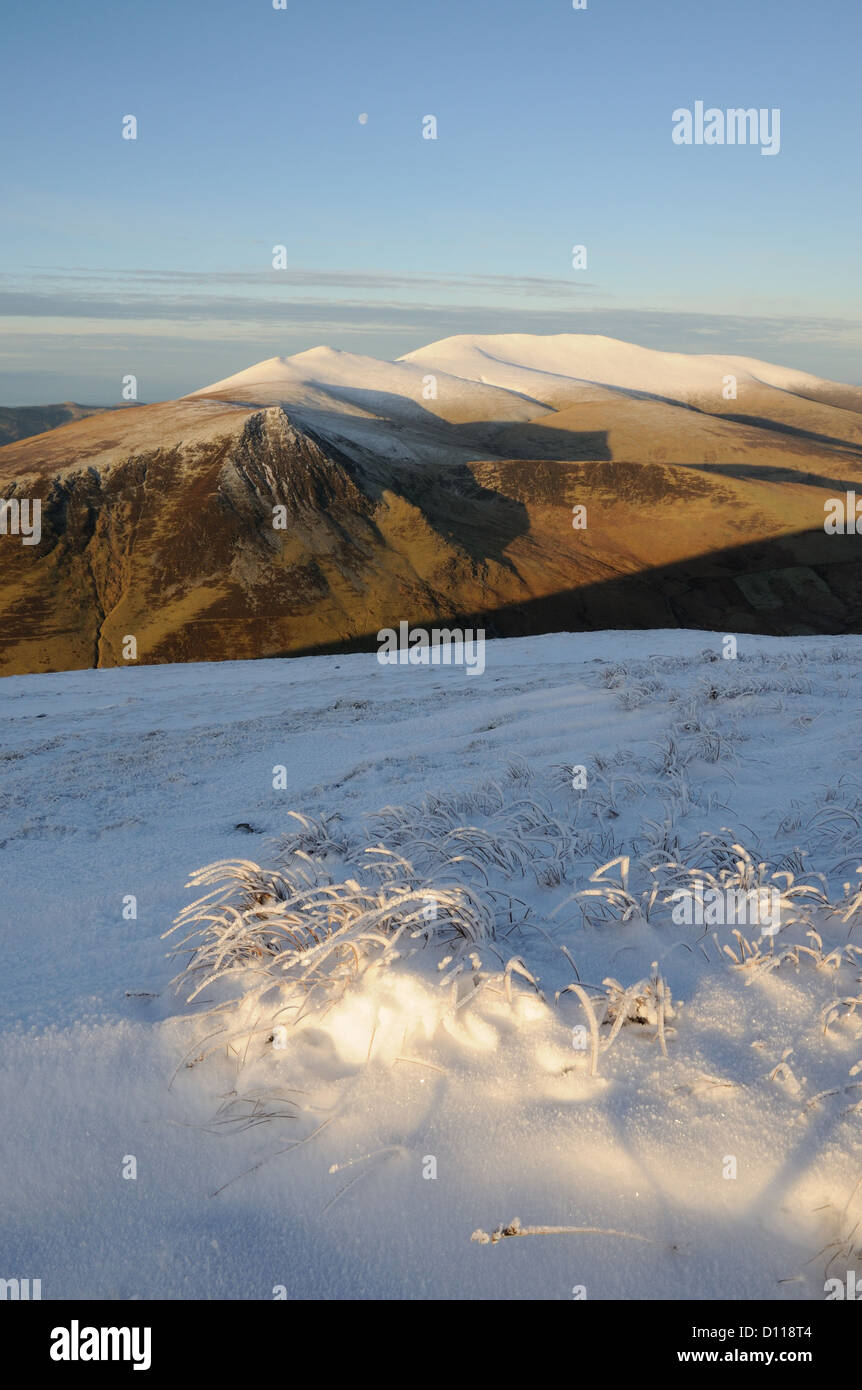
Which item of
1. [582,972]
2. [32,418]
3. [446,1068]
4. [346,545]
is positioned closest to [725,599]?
[346,545]

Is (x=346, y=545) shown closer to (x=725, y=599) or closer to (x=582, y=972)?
(x=725, y=599)

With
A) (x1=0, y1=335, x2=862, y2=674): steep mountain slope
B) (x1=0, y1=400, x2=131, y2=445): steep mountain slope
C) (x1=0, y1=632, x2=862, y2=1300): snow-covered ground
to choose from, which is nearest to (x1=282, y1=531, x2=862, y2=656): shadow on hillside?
(x1=0, y1=335, x2=862, y2=674): steep mountain slope

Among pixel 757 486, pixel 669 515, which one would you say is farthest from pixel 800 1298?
pixel 757 486

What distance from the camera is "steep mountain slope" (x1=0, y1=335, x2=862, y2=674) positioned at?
38.8 meters

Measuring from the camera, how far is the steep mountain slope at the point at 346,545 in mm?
38781

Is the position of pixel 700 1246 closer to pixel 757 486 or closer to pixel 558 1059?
pixel 558 1059

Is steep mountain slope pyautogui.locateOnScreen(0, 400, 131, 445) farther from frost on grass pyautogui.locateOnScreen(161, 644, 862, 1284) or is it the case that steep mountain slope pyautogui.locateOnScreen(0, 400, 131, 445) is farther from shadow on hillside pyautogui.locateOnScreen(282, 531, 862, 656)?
frost on grass pyautogui.locateOnScreen(161, 644, 862, 1284)

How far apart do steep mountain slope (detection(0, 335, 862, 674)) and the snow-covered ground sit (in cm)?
3386

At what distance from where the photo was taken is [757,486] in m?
57.6

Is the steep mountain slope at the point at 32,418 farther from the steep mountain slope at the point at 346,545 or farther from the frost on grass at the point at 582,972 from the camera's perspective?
the frost on grass at the point at 582,972

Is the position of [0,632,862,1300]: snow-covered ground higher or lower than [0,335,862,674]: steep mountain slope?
lower

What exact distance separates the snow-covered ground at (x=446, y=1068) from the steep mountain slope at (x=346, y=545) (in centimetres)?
3386

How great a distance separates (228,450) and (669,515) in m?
28.5

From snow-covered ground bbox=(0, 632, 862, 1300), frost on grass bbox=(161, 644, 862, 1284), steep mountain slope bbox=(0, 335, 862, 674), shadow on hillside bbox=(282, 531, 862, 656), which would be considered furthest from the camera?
shadow on hillside bbox=(282, 531, 862, 656)
